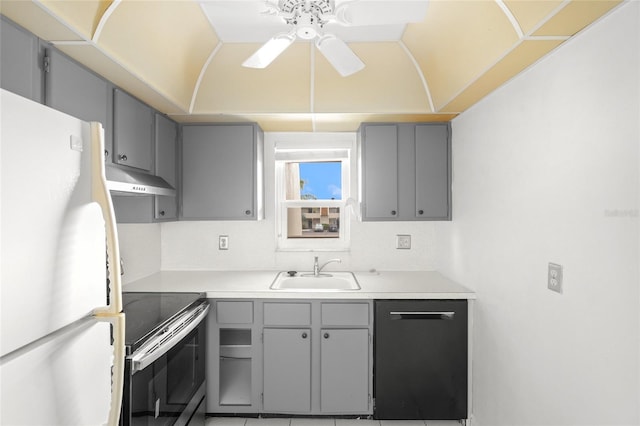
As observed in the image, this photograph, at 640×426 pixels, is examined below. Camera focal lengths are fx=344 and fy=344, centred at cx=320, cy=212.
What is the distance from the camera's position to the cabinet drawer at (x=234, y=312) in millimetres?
2354

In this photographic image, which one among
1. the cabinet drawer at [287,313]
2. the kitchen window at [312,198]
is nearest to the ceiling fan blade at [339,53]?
the kitchen window at [312,198]

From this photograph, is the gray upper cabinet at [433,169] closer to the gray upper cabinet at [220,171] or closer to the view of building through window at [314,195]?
the view of building through window at [314,195]

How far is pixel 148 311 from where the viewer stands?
1.91 meters

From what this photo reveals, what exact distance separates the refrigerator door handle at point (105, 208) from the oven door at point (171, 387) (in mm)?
742

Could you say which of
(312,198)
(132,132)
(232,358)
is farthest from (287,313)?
(132,132)

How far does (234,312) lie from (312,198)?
1269mm

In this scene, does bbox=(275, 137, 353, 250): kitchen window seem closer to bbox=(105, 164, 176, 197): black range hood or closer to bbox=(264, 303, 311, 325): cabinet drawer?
bbox=(264, 303, 311, 325): cabinet drawer

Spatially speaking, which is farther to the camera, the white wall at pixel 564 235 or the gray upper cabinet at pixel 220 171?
the gray upper cabinet at pixel 220 171

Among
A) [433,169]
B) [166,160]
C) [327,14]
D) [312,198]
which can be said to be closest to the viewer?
[327,14]

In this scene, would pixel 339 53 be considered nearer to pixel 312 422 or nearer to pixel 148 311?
pixel 148 311

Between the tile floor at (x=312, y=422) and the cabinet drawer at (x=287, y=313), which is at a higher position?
the cabinet drawer at (x=287, y=313)

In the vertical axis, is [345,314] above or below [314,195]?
below

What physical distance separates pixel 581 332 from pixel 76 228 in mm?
1754

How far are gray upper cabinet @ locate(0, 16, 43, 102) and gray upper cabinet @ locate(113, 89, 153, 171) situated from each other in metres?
0.51
